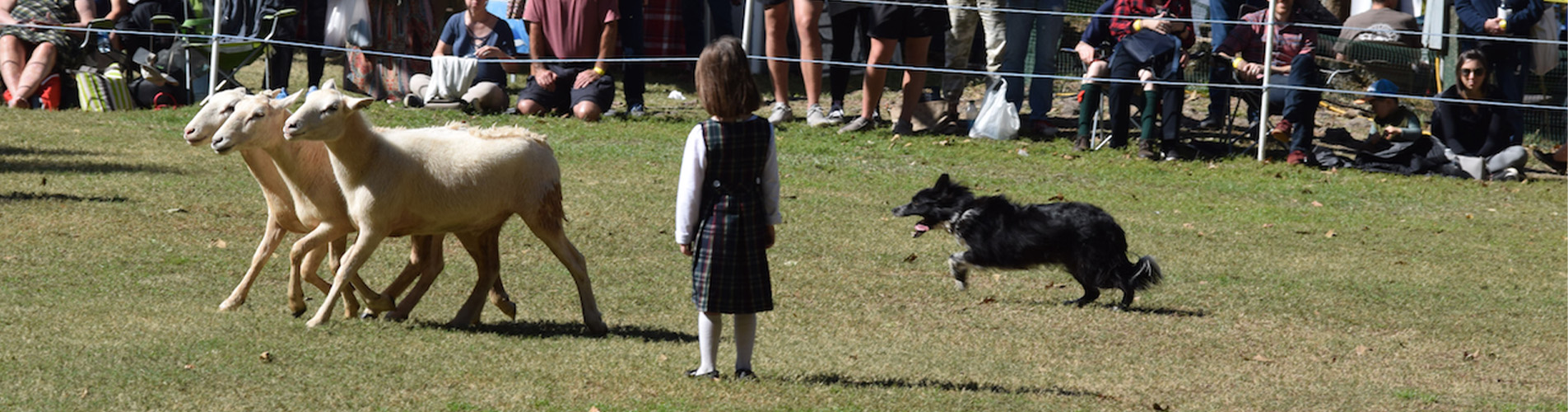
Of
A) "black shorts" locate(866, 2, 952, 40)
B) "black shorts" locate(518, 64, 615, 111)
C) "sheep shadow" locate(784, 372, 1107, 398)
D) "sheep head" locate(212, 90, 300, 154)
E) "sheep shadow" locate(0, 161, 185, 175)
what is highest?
"black shorts" locate(866, 2, 952, 40)

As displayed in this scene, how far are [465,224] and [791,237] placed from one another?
3567mm

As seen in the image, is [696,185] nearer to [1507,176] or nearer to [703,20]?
[1507,176]

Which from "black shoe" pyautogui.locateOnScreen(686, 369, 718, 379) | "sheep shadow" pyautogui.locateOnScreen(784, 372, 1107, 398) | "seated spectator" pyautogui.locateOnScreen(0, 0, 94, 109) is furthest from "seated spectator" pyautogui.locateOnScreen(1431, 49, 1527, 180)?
"seated spectator" pyautogui.locateOnScreen(0, 0, 94, 109)

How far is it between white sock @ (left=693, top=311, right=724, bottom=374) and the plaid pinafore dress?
8cm

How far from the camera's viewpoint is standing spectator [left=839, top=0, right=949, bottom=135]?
14266mm

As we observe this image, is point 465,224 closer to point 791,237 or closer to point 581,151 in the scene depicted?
point 791,237

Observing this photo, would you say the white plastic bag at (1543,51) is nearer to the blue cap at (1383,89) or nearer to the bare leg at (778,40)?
the blue cap at (1383,89)

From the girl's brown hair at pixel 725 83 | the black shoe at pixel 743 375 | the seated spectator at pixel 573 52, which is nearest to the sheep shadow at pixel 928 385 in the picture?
the black shoe at pixel 743 375

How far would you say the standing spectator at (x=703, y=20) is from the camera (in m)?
17.1

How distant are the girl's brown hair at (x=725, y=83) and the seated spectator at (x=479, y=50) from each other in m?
9.44

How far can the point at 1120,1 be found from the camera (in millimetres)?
14266

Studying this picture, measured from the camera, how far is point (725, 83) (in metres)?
5.86

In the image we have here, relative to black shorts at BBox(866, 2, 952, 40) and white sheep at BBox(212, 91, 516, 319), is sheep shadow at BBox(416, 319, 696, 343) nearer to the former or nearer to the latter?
white sheep at BBox(212, 91, 516, 319)

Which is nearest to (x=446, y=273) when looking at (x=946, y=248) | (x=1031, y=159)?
(x=946, y=248)
